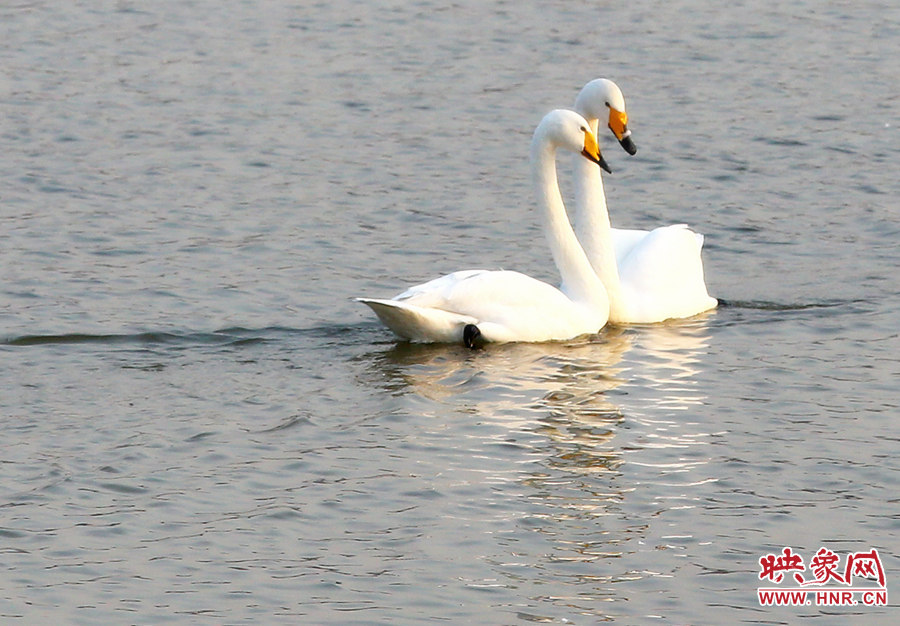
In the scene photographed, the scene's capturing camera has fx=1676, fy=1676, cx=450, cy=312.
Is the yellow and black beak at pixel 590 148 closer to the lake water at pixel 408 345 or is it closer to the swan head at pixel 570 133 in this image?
the swan head at pixel 570 133

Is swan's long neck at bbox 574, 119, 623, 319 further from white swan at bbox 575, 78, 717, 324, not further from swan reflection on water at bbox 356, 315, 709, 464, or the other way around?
swan reflection on water at bbox 356, 315, 709, 464

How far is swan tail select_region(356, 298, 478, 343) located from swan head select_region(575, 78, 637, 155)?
184 centimetres

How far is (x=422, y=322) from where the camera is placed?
977 centimetres

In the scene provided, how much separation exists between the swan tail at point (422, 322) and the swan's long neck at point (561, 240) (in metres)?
0.93

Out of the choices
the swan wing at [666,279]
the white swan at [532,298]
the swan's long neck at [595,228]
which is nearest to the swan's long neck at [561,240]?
the white swan at [532,298]

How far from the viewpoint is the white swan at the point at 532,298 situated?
9828 millimetres

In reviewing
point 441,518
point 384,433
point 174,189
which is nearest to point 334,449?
point 384,433

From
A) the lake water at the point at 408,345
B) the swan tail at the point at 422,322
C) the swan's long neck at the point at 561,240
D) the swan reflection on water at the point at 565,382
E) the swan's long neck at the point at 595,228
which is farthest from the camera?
the swan's long neck at the point at 595,228

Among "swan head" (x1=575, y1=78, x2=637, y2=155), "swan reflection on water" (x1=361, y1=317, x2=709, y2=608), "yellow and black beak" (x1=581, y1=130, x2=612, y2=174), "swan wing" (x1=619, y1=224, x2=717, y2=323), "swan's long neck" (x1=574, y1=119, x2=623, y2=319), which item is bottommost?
"swan reflection on water" (x1=361, y1=317, x2=709, y2=608)

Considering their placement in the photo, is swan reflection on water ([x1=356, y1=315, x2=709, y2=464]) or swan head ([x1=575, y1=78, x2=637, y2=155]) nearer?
swan reflection on water ([x1=356, y1=315, x2=709, y2=464])

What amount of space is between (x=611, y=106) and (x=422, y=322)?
2221mm

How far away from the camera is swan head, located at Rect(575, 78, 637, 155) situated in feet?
35.8

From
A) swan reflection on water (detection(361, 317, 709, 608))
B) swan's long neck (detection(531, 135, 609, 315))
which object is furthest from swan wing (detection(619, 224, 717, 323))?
swan's long neck (detection(531, 135, 609, 315))

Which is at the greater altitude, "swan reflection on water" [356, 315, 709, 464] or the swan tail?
the swan tail
